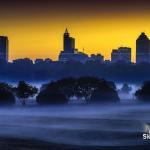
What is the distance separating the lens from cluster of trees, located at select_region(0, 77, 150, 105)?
5022 inches

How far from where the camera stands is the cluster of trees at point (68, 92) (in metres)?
128

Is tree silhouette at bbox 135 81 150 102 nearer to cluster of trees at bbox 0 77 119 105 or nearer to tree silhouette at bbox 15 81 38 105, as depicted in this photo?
cluster of trees at bbox 0 77 119 105

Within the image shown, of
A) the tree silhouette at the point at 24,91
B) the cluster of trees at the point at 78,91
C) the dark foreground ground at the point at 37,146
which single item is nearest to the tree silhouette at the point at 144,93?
the cluster of trees at the point at 78,91

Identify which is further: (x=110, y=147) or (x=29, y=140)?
(x=29, y=140)

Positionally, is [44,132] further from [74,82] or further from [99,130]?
[74,82]

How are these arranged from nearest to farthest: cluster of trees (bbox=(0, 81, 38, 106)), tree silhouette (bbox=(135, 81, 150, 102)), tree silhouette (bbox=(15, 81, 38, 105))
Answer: cluster of trees (bbox=(0, 81, 38, 106)) → tree silhouette (bbox=(135, 81, 150, 102)) → tree silhouette (bbox=(15, 81, 38, 105))

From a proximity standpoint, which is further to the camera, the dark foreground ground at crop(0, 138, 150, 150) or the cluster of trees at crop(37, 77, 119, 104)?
the cluster of trees at crop(37, 77, 119, 104)

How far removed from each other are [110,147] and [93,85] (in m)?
91.7

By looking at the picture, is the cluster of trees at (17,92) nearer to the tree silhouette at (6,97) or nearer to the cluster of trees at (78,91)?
the tree silhouette at (6,97)

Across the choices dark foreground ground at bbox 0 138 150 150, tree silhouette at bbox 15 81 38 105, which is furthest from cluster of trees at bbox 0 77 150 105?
dark foreground ground at bbox 0 138 150 150

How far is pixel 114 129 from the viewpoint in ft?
222

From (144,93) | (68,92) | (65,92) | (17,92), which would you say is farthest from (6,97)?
(144,93)

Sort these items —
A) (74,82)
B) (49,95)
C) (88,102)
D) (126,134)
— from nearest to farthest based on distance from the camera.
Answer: (126,134) < (49,95) < (88,102) < (74,82)

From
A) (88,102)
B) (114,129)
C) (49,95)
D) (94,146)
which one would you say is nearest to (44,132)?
(114,129)
